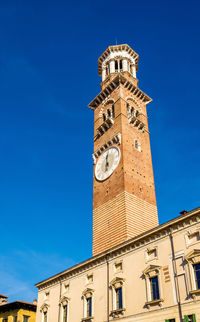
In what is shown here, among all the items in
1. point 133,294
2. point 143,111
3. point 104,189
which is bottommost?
point 133,294

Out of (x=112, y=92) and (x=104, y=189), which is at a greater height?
(x=112, y=92)

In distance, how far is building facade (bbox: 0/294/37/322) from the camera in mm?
38219

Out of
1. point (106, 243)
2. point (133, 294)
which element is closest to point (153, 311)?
point (133, 294)

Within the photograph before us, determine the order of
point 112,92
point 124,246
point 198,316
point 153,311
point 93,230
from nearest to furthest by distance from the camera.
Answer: point 198,316, point 153,311, point 124,246, point 93,230, point 112,92

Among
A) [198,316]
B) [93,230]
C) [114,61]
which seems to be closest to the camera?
[198,316]

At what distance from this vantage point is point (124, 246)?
960 inches

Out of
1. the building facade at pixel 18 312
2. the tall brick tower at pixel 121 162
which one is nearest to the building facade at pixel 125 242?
the tall brick tower at pixel 121 162

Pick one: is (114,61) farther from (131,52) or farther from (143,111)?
(143,111)

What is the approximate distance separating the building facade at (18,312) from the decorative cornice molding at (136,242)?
31.0 feet

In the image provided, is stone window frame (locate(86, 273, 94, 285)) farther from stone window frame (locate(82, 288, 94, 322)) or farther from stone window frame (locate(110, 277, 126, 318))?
stone window frame (locate(110, 277, 126, 318))

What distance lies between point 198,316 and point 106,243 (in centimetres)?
1573

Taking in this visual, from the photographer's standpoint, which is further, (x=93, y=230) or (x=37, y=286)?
(x=93, y=230)

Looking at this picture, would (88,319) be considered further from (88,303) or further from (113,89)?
(113,89)

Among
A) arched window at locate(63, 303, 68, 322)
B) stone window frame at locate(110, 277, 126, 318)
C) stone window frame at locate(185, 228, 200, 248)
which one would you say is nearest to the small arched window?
stone window frame at locate(110, 277, 126, 318)
